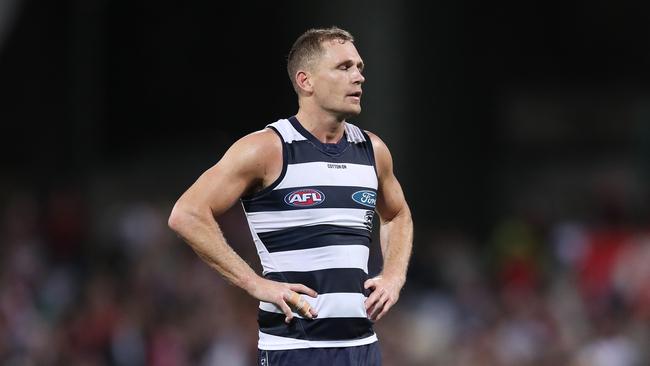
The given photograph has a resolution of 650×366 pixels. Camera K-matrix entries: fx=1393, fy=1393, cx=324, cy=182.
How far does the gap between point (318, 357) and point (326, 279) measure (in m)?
0.36

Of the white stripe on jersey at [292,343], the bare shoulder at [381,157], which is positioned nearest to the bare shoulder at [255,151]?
the bare shoulder at [381,157]

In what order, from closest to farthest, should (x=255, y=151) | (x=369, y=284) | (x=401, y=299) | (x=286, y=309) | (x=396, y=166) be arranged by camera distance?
(x=286, y=309)
(x=255, y=151)
(x=369, y=284)
(x=401, y=299)
(x=396, y=166)

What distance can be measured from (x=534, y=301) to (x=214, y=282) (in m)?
3.22

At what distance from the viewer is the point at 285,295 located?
6.20m

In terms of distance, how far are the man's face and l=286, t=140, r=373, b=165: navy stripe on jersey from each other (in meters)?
0.20

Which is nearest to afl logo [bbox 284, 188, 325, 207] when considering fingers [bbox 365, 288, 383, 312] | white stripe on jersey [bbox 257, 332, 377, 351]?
fingers [bbox 365, 288, 383, 312]

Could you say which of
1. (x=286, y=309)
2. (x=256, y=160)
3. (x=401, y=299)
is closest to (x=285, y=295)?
(x=286, y=309)

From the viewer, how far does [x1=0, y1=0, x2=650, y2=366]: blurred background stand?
1290 centimetres

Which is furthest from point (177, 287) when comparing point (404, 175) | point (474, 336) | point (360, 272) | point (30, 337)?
point (360, 272)

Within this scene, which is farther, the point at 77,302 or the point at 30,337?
the point at 77,302

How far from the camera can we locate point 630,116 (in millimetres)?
23672

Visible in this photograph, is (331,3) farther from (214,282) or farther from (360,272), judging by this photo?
(360,272)

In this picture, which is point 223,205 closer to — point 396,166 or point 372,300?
point 372,300

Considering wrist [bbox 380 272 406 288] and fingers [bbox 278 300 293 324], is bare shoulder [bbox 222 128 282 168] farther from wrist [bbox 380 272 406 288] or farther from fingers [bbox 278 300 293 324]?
wrist [bbox 380 272 406 288]
